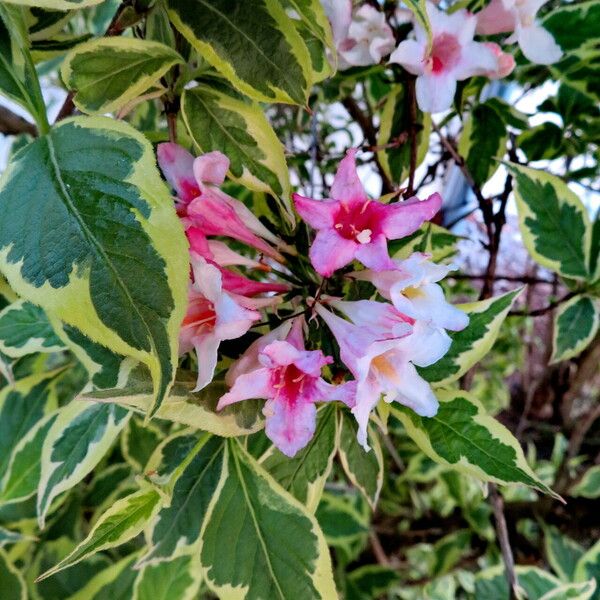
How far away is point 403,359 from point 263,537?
176mm

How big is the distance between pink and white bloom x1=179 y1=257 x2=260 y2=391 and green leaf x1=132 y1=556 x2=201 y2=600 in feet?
1.42

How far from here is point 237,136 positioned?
0.39 meters

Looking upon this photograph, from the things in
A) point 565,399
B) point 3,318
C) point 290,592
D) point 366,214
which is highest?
point 366,214

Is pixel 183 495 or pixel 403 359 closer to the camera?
pixel 403 359

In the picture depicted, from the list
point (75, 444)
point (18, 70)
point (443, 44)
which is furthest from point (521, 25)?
point (75, 444)

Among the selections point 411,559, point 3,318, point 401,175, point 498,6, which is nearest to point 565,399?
point 411,559

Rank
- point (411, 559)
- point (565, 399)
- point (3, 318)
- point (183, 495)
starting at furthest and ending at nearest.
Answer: point (411, 559) < point (565, 399) < point (3, 318) < point (183, 495)

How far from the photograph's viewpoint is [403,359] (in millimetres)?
350

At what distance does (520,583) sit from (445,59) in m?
0.71

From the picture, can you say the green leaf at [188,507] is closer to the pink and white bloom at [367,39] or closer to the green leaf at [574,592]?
the pink and white bloom at [367,39]

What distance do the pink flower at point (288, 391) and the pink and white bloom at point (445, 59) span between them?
24 centimetres

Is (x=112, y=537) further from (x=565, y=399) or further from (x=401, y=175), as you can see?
(x=565, y=399)

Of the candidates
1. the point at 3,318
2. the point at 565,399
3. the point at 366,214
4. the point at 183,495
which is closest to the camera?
the point at 366,214

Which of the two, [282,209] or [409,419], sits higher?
[282,209]
